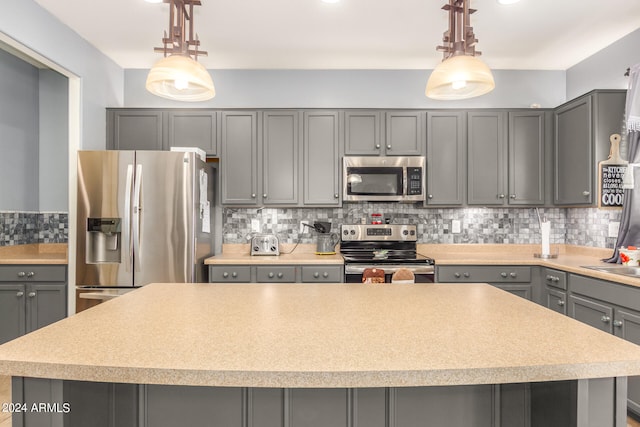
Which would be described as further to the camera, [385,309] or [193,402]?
[385,309]

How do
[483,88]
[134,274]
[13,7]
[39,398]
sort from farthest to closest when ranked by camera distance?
[134,274] → [13,7] → [483,88] → [39,398]

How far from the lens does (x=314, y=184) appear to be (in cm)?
370

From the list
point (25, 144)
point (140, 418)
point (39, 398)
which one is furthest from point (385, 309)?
point (25, 144)

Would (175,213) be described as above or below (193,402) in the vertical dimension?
above

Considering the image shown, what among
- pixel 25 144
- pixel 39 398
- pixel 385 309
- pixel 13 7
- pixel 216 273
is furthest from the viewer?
pixel 25 144

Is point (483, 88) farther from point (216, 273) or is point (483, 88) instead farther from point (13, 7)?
point (13, 7)

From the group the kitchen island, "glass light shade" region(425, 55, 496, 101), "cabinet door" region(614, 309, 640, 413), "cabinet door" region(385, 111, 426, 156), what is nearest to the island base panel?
the kitchen island

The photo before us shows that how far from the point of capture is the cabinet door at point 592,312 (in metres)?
2.52

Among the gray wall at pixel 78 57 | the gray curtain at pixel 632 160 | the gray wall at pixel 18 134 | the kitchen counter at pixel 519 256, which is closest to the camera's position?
the gray wall at pixel 78 57

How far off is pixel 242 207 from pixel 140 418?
9.01 feet

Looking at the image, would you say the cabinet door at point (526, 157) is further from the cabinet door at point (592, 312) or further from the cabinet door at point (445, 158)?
the cabinet door at point (592, 312)

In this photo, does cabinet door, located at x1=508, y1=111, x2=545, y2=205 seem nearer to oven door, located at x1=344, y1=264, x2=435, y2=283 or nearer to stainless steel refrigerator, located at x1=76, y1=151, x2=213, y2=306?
oven door, located at x1=344, y1=264, x2=435, y2=283

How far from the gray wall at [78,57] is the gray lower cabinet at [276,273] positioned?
5.40ft

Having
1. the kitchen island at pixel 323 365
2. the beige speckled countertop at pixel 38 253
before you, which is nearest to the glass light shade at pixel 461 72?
the kitchen island at pixel 323 365
